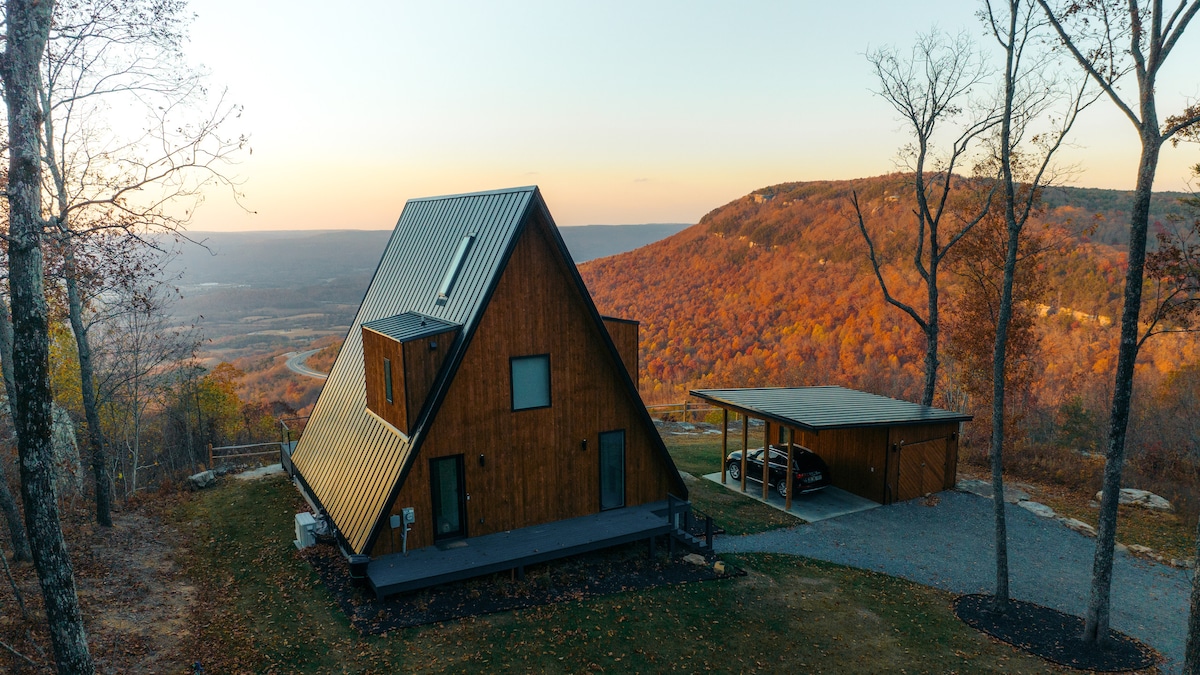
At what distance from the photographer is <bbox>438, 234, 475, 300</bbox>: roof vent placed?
1230cm

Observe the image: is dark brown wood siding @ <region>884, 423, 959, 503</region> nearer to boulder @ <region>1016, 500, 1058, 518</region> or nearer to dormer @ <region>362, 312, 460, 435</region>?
boulder @ <region>1016, 500, 1058, 518</region>

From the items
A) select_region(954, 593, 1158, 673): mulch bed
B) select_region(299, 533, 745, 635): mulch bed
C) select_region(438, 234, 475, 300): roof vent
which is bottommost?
select_region(954, 593, 1158, 673): mulch bed

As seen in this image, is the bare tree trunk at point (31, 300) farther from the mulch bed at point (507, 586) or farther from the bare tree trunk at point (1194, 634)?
the bare tree trunk at point (1194, 634)

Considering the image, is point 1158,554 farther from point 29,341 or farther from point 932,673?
point 29,341

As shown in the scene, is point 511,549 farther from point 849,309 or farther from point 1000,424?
point 849,309

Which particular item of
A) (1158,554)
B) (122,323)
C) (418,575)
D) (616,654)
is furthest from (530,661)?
(122,323)

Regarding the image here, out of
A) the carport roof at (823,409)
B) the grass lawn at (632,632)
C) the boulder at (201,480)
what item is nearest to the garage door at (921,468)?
the carport roof at (823,409)

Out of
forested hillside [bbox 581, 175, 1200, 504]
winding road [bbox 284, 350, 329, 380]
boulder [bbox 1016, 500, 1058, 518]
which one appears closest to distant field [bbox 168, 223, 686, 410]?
winding road [bbox 284, 350, 329, 380]

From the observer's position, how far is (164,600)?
10055 mm

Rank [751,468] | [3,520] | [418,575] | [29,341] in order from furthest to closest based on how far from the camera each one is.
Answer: [751,468]
[3,520]
[418,575]
[29,341]

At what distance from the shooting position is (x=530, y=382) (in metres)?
11.7

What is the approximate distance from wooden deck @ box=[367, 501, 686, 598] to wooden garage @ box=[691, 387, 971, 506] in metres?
4.90

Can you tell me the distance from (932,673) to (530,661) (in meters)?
5.68

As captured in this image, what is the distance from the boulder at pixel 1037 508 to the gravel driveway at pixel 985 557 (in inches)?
8.6
